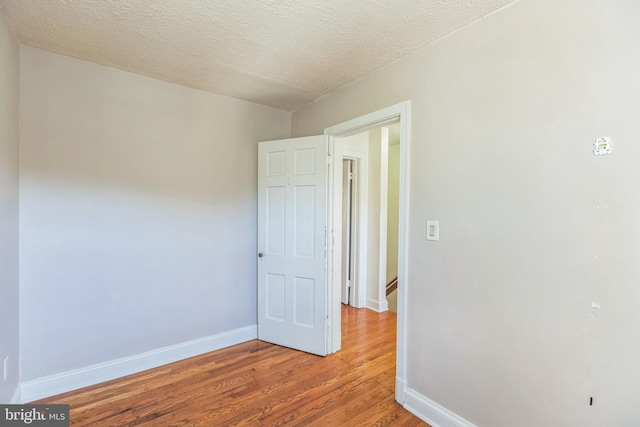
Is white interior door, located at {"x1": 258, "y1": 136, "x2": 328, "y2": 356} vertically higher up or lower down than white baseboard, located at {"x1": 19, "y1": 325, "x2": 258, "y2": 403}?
higher up

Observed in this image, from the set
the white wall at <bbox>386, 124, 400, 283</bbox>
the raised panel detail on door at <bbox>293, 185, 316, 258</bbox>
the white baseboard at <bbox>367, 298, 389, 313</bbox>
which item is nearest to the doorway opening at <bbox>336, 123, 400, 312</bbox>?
the white baseboard at <bbox>367, 298, 389, 313</bbox>

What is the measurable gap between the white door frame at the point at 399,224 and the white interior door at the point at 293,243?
0.09 meters

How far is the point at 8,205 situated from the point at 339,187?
231 centimetres

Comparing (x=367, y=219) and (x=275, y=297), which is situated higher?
(x=367, y=219)

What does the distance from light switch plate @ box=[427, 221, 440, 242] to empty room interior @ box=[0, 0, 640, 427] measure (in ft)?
0.05

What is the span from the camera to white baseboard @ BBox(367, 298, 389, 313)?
385cm

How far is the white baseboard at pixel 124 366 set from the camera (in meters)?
2.00

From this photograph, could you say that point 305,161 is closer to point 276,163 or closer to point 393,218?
point 276,163

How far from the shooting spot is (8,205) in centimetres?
172

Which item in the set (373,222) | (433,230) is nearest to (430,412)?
(433,230)

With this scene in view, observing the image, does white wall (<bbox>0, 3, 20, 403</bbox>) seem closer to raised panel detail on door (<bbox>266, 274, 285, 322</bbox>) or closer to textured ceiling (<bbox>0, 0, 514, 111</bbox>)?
textured ceiling (<bbox>0, 0, 514, 111</bbox>)

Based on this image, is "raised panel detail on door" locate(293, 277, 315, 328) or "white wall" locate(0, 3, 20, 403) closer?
"white wall" locate(0, 3, 20, 403)

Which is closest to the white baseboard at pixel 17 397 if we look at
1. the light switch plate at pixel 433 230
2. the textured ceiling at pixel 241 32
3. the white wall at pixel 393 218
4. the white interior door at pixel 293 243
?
the white interior door at pixel 293 243

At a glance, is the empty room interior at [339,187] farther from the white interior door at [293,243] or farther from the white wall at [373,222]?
the white wall at [373,222]
